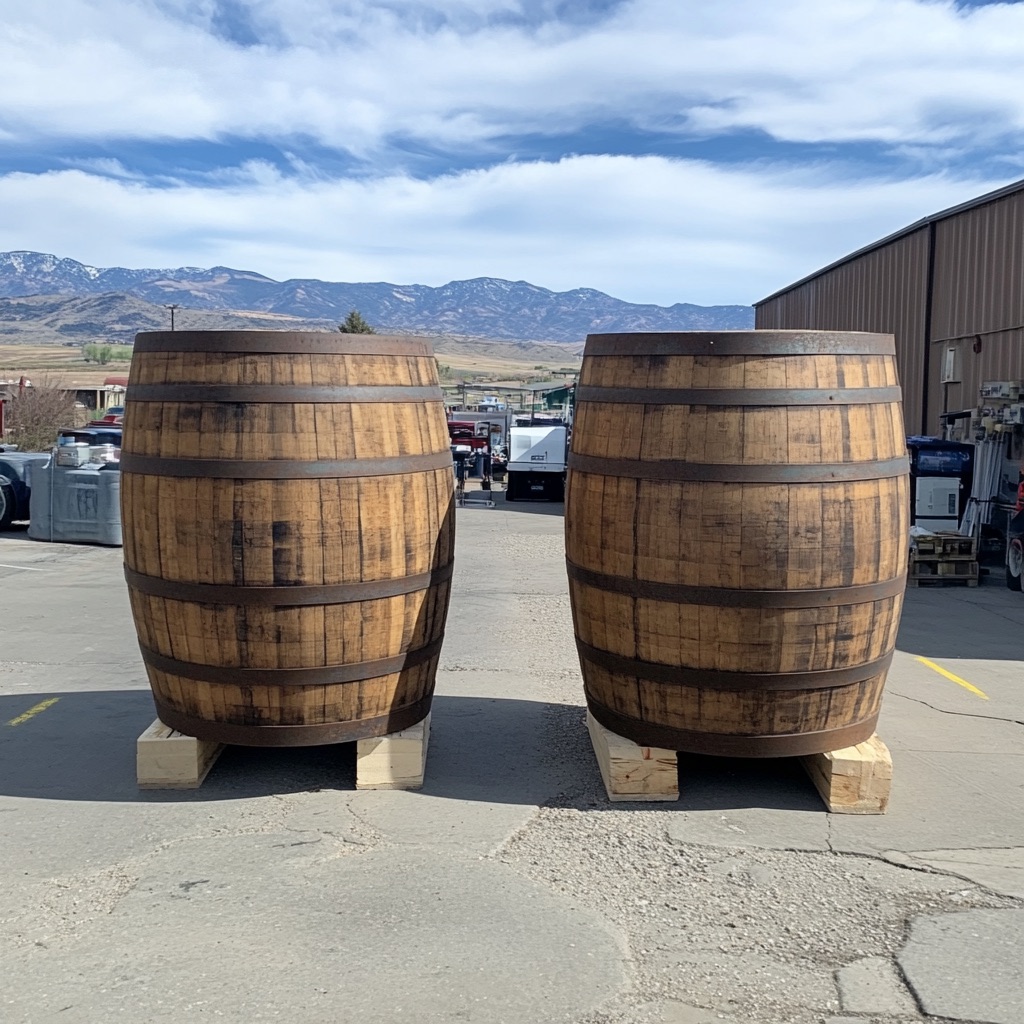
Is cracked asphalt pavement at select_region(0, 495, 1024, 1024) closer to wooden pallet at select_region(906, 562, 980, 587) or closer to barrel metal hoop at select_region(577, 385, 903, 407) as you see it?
barrel metal hoop at select_region(577, 385, 903, 407)

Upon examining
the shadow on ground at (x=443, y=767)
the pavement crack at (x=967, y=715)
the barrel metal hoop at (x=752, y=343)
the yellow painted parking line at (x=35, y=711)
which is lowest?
the pavement crack at (x=967, y=715)

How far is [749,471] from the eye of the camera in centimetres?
457

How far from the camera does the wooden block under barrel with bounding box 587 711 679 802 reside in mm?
4945

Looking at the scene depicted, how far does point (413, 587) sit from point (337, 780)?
1018 millimetres

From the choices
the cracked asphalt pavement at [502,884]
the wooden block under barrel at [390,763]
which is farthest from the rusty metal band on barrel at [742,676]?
the wooden block under barrel at [390,763]

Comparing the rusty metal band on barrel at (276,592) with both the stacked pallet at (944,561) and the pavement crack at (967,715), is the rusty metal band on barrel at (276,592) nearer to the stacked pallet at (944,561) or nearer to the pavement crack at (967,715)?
the pavement crack at (967,715)

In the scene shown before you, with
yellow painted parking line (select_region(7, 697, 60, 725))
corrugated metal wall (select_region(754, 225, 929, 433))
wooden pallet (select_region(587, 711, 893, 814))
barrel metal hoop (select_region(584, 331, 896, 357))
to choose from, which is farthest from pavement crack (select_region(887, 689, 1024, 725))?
corrugated metal wall (select_region(754, 225, 929, 433))

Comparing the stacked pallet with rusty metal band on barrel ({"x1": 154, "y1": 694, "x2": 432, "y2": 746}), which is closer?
rusty metal band on barrel ({"x1": 154, "y1": 694, "x2": 432, "y2": 746})

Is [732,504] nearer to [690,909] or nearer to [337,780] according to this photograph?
[690,909]

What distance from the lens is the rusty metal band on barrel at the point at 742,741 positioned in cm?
484

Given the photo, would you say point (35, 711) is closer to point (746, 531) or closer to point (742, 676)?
point (742, 676)

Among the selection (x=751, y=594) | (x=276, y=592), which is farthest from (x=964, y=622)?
(x=276, y=592)

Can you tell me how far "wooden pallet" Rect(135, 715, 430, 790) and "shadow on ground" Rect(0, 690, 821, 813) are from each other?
0.07 m

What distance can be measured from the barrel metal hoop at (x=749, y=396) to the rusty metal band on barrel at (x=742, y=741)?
4.75ft
